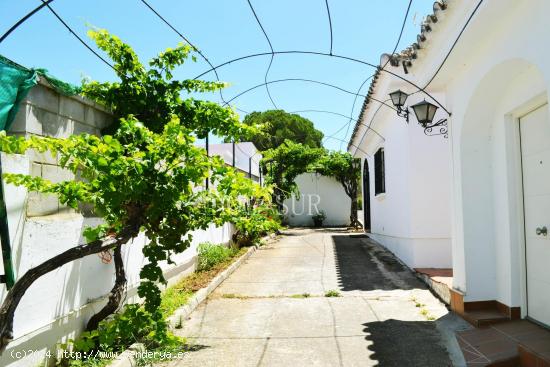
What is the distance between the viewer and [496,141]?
5.05 metres

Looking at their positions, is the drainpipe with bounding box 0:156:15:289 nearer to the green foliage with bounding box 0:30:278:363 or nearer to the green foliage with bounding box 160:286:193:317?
the green foliage with bounding box 0:30:278:363

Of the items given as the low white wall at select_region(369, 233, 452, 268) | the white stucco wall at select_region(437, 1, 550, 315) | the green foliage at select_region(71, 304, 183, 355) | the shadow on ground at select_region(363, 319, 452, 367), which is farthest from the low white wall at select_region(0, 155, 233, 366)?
the low white wall at select_region(369, 233, 452, 268)

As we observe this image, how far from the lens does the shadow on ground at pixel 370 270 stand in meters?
7.31

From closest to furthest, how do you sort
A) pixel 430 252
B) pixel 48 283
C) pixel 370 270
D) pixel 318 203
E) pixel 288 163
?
pixel 48 283 < pixel 430 252 < pixel 370 270 < pixel 288 163 < pixel 318 203

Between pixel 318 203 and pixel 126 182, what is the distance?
20666 mm

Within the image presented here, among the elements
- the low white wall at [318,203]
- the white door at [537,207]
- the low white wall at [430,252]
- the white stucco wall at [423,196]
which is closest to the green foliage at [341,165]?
the low white wall at [318,203]

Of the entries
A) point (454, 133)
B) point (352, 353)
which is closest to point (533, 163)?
point (454, 133)

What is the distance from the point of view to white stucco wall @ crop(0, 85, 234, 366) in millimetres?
3398

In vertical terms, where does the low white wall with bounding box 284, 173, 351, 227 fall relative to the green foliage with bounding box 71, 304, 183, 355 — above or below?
above

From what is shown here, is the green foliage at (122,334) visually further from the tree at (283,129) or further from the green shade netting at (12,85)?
the tree at (283,129)

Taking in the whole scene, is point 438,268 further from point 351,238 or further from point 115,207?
point 351,238

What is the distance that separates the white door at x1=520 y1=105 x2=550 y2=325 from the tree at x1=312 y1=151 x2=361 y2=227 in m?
15.3

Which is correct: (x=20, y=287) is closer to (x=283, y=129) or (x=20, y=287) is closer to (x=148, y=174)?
(x=148, y=174)

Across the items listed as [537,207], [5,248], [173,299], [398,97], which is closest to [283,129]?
[398,97]
